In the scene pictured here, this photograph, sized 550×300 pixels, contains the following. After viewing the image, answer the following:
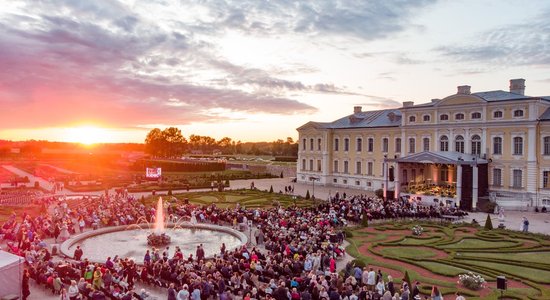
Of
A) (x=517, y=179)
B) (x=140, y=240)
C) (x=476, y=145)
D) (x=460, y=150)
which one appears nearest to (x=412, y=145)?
(x=460, y=150)

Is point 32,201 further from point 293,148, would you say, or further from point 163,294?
point 293,148

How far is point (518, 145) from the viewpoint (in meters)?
40.4

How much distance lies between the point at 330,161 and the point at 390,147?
1003 centimetres

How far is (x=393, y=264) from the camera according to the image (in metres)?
21.9

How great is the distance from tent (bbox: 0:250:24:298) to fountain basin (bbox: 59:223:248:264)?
5.96m

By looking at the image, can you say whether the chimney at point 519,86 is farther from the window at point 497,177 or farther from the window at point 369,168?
the window at point 369,168

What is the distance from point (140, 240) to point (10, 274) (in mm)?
12119

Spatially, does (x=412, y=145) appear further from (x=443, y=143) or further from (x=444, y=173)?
(x=444, y=173)

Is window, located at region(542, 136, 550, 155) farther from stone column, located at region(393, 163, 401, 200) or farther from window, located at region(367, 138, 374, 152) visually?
window, located at region(367, 138, 374, 152)

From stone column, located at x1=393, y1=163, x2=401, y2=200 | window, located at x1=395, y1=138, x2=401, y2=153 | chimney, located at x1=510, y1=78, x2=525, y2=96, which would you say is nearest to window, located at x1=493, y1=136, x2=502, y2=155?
chimney, located at x1=510, y1=78, x2=525, y2=96

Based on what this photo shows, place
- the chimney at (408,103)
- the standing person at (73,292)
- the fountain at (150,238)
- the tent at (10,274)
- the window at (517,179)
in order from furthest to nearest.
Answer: the chimney at (408,103), the window at (517,179), the fountain at (150,238), the standing person at (73,292), the tent at (10,274)

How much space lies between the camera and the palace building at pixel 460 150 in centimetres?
3934

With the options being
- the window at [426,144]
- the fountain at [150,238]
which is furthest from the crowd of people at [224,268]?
the window at [426,144]

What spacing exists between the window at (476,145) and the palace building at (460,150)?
97 mm
